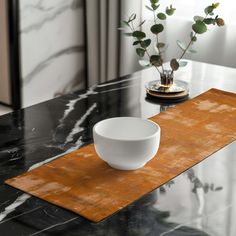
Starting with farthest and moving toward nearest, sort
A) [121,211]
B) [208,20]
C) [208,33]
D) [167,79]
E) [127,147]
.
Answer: [208,33] → [167,79] → [208,20] → [127,147] → [121,211]

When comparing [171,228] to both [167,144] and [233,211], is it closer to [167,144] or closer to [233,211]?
[233,211]

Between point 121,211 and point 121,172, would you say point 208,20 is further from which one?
point 121,211

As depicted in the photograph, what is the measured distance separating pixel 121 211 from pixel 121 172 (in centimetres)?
21

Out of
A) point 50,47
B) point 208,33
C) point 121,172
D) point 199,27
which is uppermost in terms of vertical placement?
point 199,27

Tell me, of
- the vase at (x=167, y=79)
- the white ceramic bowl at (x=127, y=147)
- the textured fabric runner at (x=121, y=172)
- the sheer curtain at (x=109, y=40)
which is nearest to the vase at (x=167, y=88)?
the vase at (x=167, y=79)

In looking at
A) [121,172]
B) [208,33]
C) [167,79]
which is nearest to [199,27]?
[167,79]

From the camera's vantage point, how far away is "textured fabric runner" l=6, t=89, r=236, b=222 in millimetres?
1377

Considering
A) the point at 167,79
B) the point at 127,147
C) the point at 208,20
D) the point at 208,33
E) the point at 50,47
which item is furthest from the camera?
the point at 50,47

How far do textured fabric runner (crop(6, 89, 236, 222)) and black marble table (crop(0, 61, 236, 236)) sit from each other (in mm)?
26

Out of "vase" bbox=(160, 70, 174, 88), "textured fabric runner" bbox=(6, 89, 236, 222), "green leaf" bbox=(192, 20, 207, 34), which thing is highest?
"green leaf" bbox=(192, 20, 207, 34)

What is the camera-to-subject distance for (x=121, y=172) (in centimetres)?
153

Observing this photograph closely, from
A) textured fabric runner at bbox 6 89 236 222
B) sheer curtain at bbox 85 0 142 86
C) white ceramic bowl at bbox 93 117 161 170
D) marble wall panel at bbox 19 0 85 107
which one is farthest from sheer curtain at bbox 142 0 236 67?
white ceramic bowl at bbox 93 117 161 170

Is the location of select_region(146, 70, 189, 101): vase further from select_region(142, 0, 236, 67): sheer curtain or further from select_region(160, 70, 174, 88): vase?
select_region(142, 0, 236, 67): sheer curtain

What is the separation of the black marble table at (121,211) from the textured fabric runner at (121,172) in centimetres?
3
